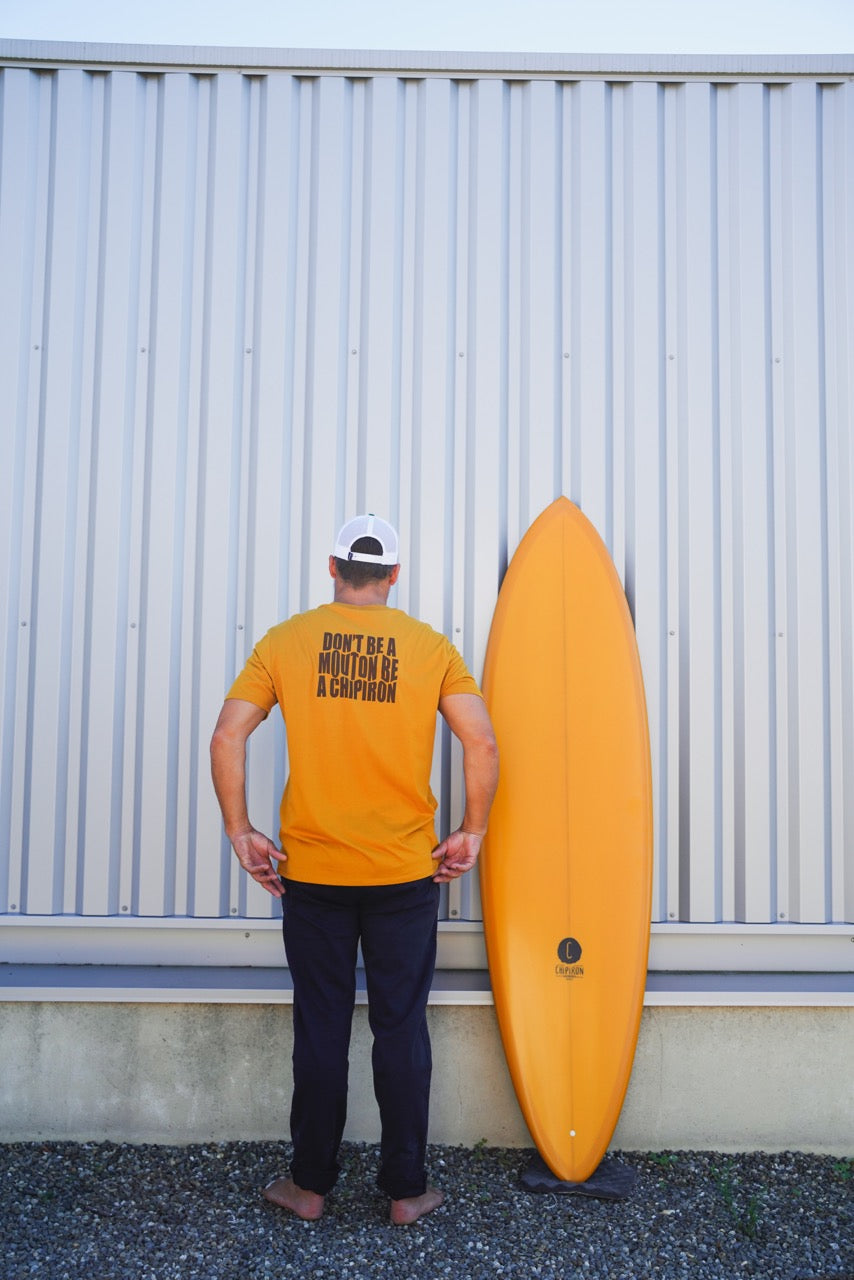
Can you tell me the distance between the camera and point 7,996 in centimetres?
251

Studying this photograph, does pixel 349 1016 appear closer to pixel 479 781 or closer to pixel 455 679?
pixel 479 781

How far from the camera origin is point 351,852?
2.04 metres

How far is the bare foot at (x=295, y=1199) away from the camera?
2.13 meters

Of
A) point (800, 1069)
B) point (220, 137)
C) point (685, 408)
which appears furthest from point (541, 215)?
point (800, 1069)

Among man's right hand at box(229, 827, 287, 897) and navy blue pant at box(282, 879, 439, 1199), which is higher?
man's right hand at box(229, 827, 287, 897)

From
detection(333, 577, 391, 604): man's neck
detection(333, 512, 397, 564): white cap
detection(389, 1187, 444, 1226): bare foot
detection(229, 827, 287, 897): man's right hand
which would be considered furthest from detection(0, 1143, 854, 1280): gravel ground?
detection(333, 512, 397, 564): white cap

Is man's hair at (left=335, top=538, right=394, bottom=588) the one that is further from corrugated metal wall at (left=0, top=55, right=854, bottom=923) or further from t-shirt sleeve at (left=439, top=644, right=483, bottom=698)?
corrugated metal wall at (left=0, top=55, right=854, bottom=923)

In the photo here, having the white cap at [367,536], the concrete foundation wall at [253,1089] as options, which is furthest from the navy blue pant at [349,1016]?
the white cap at [367,536]

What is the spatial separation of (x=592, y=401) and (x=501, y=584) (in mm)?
725

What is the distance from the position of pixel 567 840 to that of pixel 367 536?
46.7 inches

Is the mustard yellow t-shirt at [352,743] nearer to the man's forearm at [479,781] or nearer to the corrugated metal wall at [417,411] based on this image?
the man's forearm at [479,781]

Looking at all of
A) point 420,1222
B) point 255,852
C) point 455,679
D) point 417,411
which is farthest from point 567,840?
point 417,411

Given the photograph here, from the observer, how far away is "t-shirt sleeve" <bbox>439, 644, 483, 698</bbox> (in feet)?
7.20

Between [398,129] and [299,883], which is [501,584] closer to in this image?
[299,883]
